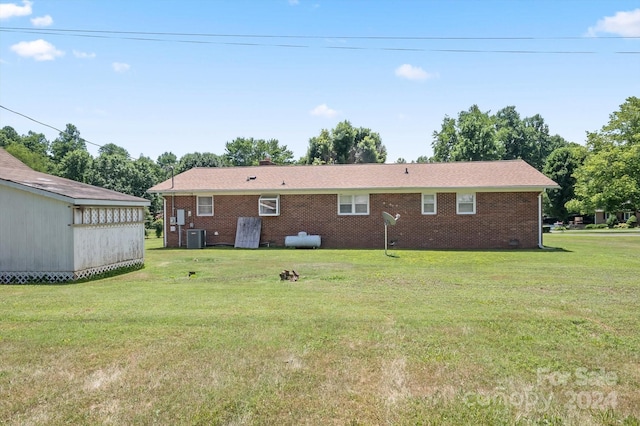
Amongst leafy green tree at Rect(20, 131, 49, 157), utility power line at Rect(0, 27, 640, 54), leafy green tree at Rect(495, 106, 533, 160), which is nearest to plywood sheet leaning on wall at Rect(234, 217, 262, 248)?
utility power line at Rect(0, 27, 640, 54)

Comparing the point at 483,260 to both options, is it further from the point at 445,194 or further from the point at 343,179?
the point at 343,179

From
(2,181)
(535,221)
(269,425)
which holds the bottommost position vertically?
(269,425)

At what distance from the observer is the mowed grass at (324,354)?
3619 millimetres

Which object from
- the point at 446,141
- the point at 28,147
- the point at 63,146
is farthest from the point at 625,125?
the point at 28,147

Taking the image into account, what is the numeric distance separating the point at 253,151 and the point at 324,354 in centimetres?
6078

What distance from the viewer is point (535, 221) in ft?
61.8

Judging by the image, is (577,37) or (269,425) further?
(577,37)

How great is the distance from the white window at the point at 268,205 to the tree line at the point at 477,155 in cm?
650

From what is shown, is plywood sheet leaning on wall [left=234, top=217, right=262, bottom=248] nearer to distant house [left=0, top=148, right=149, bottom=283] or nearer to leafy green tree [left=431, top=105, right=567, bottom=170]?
distant house [left=0, top=148, right=149, bottom=283]

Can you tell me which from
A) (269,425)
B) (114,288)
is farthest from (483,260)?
(269,425)

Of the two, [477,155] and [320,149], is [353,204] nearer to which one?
[477,155]

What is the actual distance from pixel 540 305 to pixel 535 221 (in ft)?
43.1

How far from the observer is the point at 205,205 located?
21.2 meters

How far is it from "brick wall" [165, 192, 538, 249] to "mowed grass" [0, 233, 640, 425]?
10023 millimetres
